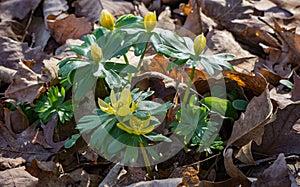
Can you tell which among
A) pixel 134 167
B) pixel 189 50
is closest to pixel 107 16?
pixel 189 50

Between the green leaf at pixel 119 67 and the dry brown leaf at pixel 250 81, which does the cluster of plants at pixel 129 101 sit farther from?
the dry brown leaf at pixel 250 81

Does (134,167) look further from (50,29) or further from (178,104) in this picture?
(50,29)

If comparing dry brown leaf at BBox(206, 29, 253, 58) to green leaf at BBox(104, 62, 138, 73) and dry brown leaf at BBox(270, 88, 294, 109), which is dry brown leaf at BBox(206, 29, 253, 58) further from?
green leaf at BBox(104, 62, 138, 73)

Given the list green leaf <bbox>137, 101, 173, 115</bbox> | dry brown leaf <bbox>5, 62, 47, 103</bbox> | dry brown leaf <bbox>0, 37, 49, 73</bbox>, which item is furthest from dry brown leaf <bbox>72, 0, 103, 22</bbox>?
green leaf <bbox>137, 101, 173, 115</bbox>

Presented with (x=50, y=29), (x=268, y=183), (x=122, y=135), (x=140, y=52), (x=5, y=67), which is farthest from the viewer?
(x=50, y=29)

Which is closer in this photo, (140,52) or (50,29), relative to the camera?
(140,52)

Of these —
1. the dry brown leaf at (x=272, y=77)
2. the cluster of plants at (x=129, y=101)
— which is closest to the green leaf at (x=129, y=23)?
the cluster of plants at (x=129, y=101)
